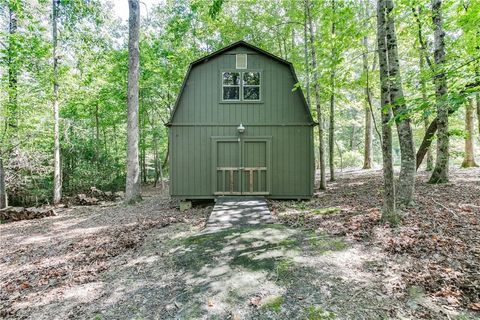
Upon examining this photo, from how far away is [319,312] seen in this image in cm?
266

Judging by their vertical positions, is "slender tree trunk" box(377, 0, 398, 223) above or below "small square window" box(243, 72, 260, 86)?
below

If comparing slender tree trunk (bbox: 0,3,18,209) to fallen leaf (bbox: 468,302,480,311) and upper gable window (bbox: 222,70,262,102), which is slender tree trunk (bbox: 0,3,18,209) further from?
fallen leaf (bbox: 468,302,480,311)

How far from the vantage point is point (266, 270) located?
3.55 m

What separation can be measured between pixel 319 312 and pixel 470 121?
1284cm

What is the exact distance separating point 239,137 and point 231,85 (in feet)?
5.84

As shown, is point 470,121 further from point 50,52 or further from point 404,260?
point 50,52

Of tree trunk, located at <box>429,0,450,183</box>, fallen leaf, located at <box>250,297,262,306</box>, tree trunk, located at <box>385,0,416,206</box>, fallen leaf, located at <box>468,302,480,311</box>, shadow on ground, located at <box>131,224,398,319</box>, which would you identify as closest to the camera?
fallen leaf, located at <box>468,302,480,311</box>

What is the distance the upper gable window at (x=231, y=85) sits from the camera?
881 cm

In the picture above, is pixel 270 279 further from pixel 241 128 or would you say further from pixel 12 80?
pixel 12 80

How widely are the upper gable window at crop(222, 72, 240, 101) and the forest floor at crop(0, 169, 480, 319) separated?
453 centimetres

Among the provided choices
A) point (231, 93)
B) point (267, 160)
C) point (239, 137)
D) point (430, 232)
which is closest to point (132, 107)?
point (231, 93)

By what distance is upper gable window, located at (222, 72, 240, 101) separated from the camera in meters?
8.81

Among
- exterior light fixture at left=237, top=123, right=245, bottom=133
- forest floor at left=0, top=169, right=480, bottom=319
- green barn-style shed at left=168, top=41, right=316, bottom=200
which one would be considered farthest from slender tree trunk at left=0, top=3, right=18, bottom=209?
exterior light fixture at left=237, top=123, right=245, bottom=133

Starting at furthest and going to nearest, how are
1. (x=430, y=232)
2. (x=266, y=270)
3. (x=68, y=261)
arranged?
(x=68, y=261)
(x=430, y=232)
(x=266, y=270)
